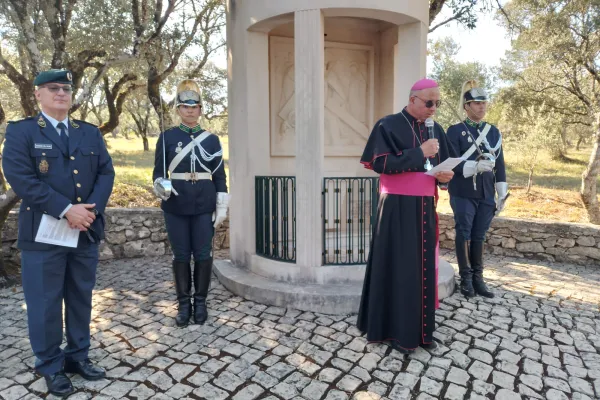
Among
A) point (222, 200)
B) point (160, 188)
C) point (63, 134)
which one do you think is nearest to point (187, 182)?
point (160, 188)

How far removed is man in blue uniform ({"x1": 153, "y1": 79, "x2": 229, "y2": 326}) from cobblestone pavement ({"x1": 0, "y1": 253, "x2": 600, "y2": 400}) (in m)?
0.43

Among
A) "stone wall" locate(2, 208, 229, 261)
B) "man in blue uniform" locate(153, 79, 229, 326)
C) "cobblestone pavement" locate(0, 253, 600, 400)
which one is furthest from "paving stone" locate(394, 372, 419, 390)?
"stone wall" locate(2, 208, 229, 261)

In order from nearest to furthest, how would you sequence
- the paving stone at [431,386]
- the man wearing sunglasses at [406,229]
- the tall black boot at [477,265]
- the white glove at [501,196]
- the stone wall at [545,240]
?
the paving stone at [431,386] < the man wearing sunglasses at [406,229] < the white glove at [501,196] < the tall black boot at [477,265] < the stone wall at [545,240]

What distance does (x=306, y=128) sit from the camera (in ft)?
15.9

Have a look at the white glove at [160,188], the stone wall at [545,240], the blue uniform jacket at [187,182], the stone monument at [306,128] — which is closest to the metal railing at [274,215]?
the stone monument at [306,128]

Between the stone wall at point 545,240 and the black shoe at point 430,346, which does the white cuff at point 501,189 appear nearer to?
the black shoe at point 430,346

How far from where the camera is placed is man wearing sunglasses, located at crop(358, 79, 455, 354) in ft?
11.8

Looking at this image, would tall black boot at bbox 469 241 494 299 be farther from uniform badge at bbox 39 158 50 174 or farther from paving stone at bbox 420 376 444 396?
uniform badge at bbox 39 158 50 174

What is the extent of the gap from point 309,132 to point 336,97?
6.08 feet

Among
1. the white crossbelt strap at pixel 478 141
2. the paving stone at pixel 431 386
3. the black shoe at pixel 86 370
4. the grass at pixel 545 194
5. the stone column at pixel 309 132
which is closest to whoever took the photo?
the paving stone at pixel 431 386

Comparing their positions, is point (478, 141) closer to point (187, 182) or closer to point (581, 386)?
point (581, 386)

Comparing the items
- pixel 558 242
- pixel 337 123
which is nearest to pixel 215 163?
pixel 337 123

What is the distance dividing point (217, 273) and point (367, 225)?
93.8 inches

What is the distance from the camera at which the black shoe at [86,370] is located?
3.24m
